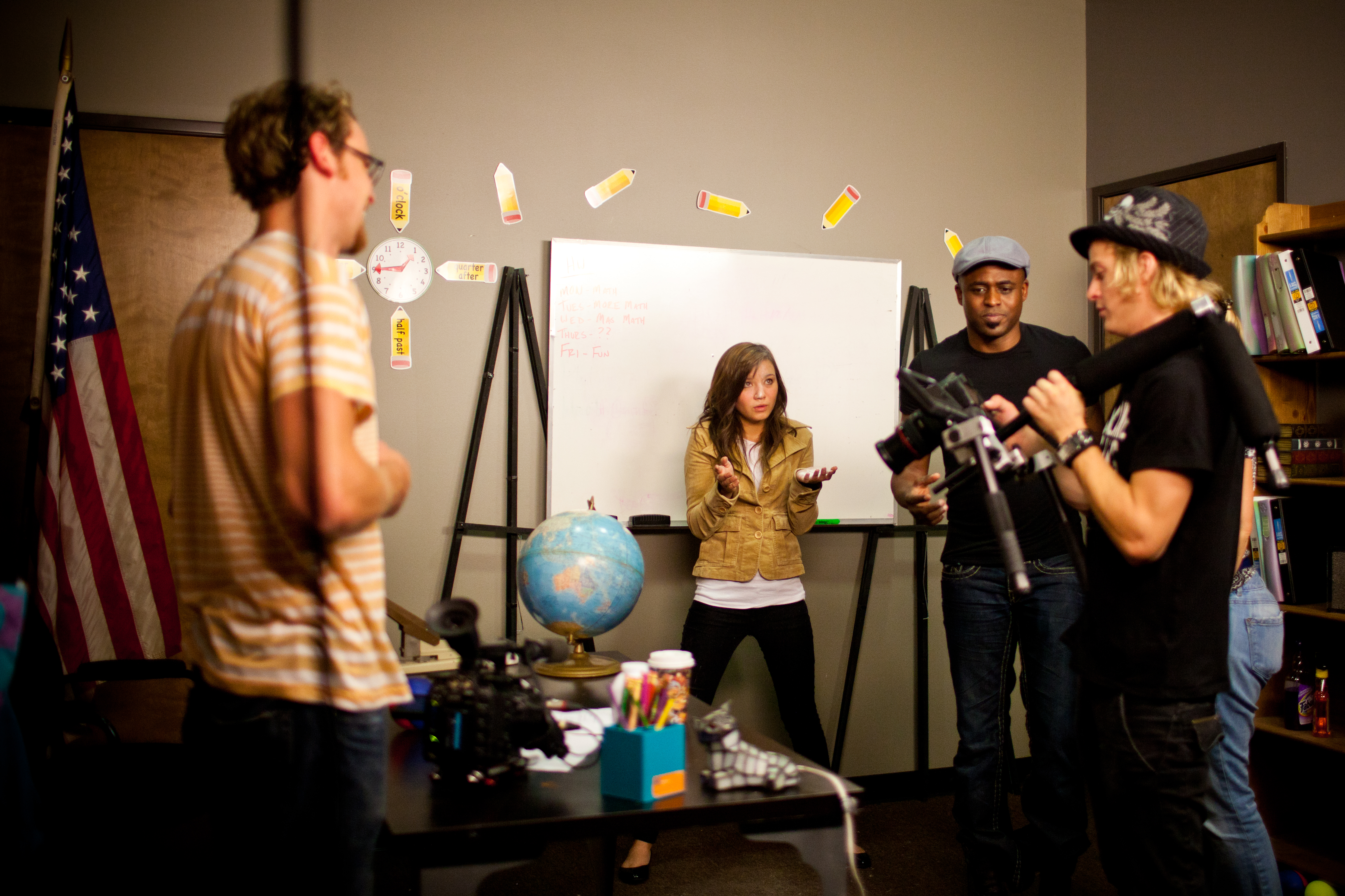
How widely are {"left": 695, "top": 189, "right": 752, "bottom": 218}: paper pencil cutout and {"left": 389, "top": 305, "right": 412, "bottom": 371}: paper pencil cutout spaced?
108cm

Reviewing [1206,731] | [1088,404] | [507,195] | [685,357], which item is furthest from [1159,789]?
[507,195]

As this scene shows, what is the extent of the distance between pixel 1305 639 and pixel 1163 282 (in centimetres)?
182

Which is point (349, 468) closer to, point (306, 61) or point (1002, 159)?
point (306, 61)

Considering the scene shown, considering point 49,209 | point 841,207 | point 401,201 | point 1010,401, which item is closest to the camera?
point 49,209

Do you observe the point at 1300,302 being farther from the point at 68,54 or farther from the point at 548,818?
the point at 68,54

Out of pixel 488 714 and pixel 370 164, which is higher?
pixel 370 164

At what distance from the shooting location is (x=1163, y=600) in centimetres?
142

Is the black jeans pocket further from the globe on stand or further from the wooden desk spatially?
the globe on stand

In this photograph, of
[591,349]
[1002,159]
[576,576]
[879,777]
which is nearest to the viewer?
[576,576]

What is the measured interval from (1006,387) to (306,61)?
2.02 meters

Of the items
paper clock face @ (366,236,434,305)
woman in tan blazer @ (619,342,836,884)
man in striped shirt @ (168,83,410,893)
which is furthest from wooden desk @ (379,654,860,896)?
paper clock face @ (366,236,434,305)

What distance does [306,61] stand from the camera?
869mm

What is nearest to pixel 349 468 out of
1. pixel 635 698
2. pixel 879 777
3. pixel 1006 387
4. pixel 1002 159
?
pixel 635 698

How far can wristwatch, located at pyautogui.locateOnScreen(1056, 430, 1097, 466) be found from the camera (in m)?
1.47
